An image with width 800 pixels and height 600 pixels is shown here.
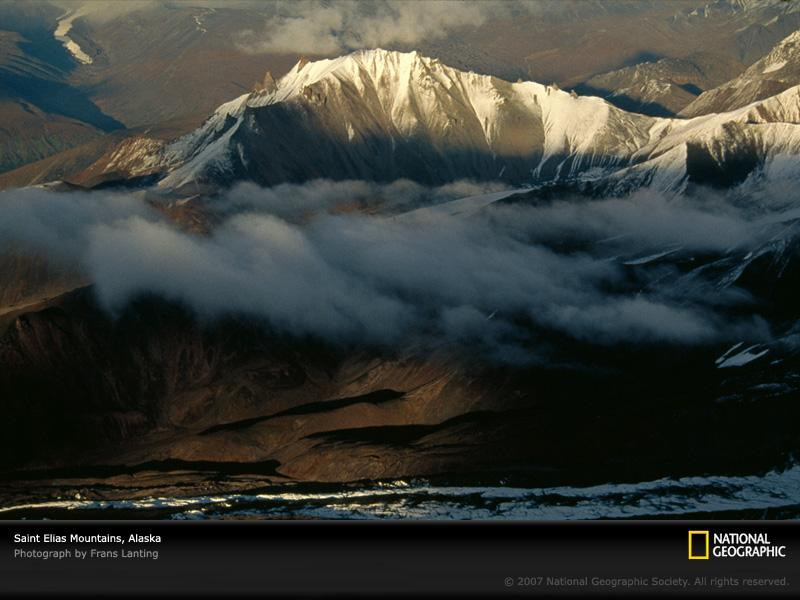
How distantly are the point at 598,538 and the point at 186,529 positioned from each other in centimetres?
3646

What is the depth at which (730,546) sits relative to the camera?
104875 millimetres

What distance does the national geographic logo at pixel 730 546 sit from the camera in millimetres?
104812

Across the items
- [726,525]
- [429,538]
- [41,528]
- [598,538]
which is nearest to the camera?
[726,525]

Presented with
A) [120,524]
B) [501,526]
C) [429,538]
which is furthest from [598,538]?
[120,524]

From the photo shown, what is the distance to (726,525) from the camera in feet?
346

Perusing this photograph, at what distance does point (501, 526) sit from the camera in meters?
124

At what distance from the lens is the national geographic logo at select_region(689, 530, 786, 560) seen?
105 metres

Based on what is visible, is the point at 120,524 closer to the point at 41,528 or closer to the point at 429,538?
the point at 41,528

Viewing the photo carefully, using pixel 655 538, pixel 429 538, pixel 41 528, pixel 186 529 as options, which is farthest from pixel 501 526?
pixel 41 528

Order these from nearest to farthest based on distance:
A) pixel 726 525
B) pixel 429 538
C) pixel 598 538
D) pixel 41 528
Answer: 1. pixel 726 525
2. pixel 41 528
3. pixel 598 538
4. pixel 429 538

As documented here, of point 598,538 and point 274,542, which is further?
point 274,542

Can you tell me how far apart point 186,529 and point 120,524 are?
48.4 feet

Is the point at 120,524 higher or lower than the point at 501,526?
higher

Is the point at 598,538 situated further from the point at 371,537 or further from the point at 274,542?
the point at 274,542
